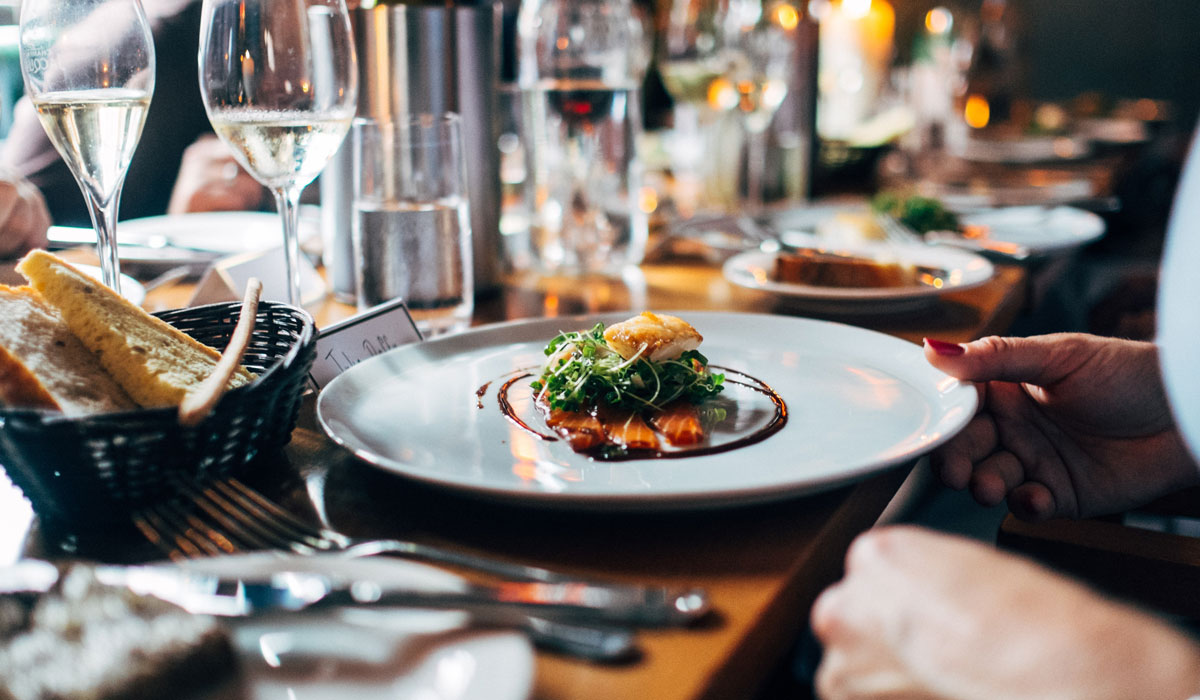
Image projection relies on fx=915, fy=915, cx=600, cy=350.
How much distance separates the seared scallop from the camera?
0.78 metres

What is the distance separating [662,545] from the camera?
21.2 inches

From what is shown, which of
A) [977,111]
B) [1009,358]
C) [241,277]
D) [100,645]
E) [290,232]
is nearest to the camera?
[100,645]

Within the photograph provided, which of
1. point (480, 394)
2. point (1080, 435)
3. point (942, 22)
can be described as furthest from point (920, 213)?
point (942, 22)

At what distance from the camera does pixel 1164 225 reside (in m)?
3.59

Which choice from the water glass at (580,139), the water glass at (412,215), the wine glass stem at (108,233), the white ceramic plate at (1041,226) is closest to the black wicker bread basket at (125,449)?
the wine glass stem at (108,233)

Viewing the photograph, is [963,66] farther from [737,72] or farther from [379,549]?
[379,549]

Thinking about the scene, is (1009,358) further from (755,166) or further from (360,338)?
(755,166)

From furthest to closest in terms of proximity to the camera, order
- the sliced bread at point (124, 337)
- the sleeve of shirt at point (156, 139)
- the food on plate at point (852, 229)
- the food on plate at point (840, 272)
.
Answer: the sleeve of shirt at point (156, 139) → the food on plate at point (852, 229) → the food on plate at point (840, 272) → the sliced bread at point (124, 337)

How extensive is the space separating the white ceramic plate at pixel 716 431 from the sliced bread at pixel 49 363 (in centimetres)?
15

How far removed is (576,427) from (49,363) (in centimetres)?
35

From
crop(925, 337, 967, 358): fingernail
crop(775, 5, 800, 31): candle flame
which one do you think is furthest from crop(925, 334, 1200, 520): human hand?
crop(775, 5, 800, 31): candle flame

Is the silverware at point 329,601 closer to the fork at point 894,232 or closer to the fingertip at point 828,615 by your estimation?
the fingertip at point 828,615

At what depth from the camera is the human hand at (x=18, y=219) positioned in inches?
39.9

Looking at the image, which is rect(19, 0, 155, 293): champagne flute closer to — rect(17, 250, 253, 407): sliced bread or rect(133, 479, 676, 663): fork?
rect(17, 250, 253, 407): sliced bread
